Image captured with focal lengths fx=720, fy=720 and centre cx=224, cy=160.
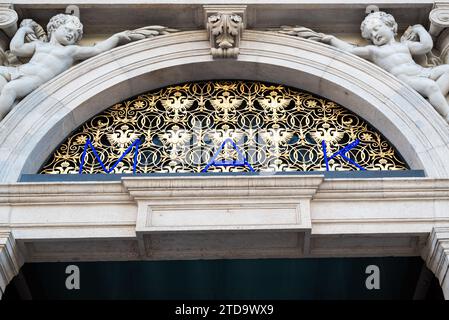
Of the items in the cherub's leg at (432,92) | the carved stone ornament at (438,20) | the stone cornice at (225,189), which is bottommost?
the stone cornice at (225,189)

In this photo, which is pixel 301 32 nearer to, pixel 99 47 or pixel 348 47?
pixel 348 47

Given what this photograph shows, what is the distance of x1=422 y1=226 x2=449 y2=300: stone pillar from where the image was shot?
6.27 metres

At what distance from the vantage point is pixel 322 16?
8586mm

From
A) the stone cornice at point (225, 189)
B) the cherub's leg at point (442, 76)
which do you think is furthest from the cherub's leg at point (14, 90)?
the cherub's leg at point (442, 76)

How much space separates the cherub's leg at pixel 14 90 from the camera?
745 centimetres

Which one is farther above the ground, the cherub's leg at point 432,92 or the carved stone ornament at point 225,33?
the carved stone ornament at point 225,33

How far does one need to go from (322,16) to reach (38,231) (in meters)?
4.24

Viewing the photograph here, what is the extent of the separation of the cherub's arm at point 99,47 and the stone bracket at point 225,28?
40.0 inches

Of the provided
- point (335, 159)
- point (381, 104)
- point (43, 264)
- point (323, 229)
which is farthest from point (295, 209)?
point (43, 264)

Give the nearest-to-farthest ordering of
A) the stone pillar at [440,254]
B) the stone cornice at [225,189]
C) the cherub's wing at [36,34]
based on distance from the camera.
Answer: the stone pillar at [440,254] → the stone cornice at [225,189] → the cherub's wing at [36,34]

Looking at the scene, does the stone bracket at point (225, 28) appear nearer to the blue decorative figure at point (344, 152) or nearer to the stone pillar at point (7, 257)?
the blue decorative figure at point (344, 152)

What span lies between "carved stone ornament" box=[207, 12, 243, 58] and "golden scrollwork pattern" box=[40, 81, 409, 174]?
420mm

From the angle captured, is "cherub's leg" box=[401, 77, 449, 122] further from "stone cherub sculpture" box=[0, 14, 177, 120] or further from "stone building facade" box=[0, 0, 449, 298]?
"stone cherub sculpture" box=[0, 14, 177, 120]

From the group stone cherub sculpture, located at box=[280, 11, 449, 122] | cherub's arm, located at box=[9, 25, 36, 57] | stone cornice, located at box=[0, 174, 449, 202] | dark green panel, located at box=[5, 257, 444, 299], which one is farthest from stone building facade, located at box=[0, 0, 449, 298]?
dark green panel, located at box=[5, 257, 444, 299]
